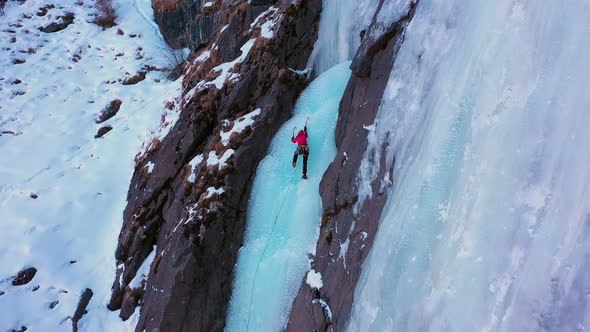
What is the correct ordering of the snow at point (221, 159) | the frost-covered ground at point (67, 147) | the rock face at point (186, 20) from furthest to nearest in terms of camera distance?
the rock face at point (186, 20) → the frost-covered ground at point (67, 147) → the snow at point (221, 159)

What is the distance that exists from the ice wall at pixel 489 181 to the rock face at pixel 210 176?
10.3 feet

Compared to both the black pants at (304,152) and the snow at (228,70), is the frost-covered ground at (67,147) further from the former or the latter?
the black pants at (304,152)

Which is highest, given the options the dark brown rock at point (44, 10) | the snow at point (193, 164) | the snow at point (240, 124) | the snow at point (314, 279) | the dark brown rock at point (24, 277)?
the snow at point (240, 124)

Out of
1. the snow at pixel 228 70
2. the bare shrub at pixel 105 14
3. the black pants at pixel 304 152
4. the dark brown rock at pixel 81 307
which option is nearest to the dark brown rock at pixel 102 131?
the snow at pixel 228 70

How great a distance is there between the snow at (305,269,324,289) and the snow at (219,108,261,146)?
3341mm

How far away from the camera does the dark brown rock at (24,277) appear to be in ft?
28.9

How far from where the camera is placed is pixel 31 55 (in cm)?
1842

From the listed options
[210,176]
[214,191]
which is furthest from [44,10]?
[214,191]

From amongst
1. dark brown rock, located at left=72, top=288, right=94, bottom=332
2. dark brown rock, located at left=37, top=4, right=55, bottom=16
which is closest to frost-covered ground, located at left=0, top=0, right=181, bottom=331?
dark brown rock, located at left=72, top=288, right=94, bottom=332

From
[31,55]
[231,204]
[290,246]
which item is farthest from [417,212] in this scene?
[31,55]

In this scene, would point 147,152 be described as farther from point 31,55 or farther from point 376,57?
point 31,55

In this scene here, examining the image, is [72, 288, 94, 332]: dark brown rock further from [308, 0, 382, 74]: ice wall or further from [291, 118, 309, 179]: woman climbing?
[308, 0, 382, 74]: ice wall

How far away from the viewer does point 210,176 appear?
23.9ft

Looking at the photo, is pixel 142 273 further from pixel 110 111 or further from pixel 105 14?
pixel 105 14
